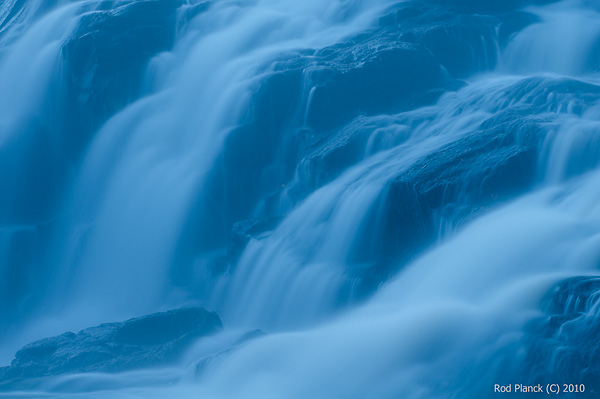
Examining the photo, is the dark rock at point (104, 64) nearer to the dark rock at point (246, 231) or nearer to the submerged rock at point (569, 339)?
the dark rock at point (246, 231)

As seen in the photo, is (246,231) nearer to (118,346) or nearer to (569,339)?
(118,346)

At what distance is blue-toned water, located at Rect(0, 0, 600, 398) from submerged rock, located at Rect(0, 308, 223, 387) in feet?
0.64

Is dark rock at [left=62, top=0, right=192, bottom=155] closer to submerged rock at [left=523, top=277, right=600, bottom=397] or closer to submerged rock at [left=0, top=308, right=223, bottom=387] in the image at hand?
submerged rock at [left=0, top=308, right=223, bottom=387]

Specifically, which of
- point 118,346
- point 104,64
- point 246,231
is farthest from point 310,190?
point 104,64

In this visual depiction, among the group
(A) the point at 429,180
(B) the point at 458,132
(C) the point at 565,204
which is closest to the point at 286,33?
(B) the point at 458,132

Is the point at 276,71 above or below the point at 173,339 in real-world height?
above

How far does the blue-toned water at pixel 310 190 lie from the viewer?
805 centimetres

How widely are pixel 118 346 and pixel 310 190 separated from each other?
371 centimetres

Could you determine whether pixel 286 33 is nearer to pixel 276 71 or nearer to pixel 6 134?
pixel 276 71

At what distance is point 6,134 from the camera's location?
16.3m

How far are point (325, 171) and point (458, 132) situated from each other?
6.85 ft

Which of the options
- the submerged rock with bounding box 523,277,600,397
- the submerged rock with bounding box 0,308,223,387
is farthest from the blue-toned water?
the submerged rock with bounding box 0,308,223,387

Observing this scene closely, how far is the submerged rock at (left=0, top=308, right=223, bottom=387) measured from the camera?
429 inches

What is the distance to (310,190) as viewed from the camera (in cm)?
Result: 1244
